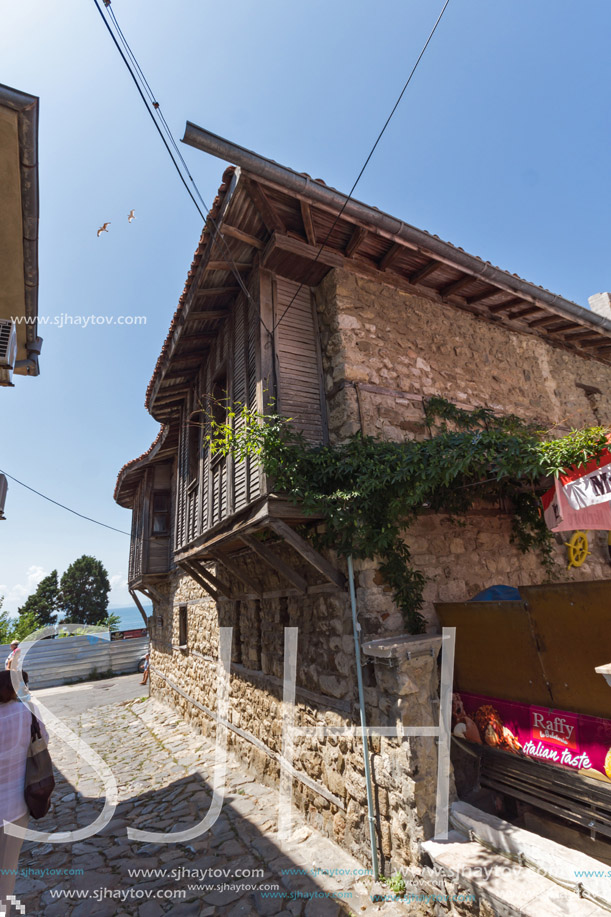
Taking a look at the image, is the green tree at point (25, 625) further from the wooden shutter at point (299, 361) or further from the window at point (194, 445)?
the wooden shutter at point (299, 361)

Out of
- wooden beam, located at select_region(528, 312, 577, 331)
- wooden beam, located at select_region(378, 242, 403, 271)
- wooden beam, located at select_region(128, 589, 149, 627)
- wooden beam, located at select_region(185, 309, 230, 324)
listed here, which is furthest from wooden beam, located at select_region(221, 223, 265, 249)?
wooden beam, located at select_region(128, 589, 149, 627)

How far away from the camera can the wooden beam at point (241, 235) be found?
5.25 metres

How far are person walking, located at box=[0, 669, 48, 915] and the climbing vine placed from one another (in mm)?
2710

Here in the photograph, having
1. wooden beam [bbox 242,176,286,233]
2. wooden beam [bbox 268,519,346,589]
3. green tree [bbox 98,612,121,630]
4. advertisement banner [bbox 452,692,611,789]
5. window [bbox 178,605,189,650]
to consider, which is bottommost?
green tree [bbox 98,612,121,630]

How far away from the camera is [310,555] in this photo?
4523 mm

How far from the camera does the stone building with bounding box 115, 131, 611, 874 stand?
13.7 ft

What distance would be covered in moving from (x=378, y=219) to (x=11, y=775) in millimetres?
6018

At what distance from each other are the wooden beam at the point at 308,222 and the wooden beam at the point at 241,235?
63 cm

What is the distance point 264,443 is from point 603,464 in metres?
3.12

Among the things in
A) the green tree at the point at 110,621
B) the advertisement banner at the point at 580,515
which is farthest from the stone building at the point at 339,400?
the green tree at the point at 110,621

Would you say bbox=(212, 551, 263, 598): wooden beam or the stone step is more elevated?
bbox=(212, 551, 263, 598): wooden beam

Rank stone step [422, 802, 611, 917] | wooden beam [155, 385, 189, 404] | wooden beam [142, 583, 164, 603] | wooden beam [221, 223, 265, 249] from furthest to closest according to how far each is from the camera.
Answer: wooden beam [142, 583, 164, 603]
wooden beam [155, 385, 189, 404]
wooden beam [221, 223, 265, 249]
stone step [422, 802, 611, 917]

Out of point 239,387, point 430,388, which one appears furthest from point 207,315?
point 430,388

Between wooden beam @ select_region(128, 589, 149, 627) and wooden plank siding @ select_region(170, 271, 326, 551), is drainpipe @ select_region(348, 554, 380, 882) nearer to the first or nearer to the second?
wooden plank siding @ select_region(170, 271, 326, 551)
